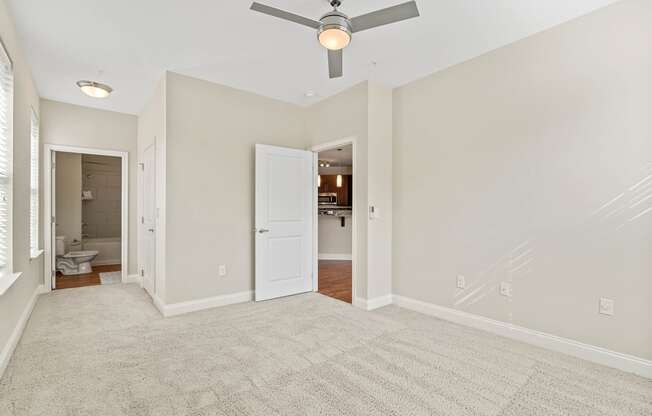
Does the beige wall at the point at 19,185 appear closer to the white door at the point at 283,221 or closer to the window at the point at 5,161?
the window at the point at 5,161

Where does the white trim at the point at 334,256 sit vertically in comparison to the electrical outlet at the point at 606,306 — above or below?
below

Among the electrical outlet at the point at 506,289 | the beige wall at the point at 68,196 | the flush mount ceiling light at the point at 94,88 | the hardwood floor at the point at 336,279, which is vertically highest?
the flush mount ceiling light at the point at 94,88

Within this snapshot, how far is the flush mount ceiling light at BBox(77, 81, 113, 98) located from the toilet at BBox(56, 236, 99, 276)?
324 cm

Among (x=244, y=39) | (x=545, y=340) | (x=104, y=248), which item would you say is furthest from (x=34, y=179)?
(x=545, y=340)

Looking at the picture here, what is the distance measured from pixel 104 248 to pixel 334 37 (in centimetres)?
661

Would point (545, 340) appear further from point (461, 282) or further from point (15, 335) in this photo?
point (15, 335)

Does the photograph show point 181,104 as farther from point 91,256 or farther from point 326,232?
point 326,232

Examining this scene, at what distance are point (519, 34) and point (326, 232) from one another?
5.35 m

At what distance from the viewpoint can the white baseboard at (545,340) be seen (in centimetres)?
227

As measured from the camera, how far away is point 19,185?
280cm

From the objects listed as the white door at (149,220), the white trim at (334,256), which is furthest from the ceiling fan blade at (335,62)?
the white trim at (334,256)

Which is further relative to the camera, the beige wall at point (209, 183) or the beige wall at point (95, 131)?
the beige wall at point (95, 131)

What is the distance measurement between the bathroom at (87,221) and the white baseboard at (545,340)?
485 centimetres

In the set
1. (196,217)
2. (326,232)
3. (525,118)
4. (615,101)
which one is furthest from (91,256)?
(615,101)
